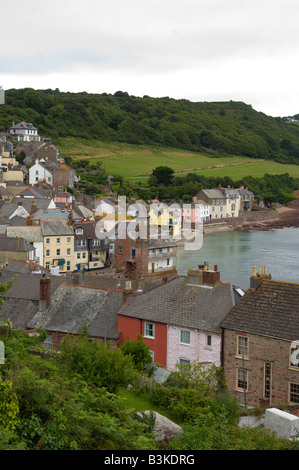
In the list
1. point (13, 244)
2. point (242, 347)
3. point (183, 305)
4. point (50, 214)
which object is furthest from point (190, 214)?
point (242, 347)

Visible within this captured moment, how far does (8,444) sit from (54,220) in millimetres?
50917

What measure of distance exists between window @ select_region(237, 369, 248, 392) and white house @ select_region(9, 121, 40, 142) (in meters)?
109

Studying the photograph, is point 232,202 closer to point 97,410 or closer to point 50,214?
point 50,214

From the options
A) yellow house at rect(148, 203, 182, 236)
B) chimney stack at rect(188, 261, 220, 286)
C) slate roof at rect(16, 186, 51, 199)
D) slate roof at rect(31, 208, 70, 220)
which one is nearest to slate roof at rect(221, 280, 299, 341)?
chimney stack at rect(188, 261, 220, 286)

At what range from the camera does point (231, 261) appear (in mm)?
73062

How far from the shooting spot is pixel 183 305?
79.9 ft

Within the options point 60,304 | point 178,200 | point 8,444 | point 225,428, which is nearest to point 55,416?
point 8,444

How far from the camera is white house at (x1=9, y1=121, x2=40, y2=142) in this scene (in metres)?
123

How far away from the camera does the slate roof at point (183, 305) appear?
75.8 feet

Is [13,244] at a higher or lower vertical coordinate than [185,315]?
higher

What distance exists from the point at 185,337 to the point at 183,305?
1.54 metres

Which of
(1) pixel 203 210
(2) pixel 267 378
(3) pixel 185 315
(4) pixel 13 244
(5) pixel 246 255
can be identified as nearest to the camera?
(2) pixel 267 378

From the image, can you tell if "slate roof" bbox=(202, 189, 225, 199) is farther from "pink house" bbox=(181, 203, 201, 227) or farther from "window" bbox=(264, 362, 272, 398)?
"window" bbox=(264, 362, 272, 398)

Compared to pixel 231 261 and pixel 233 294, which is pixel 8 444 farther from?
pixel 231 261
